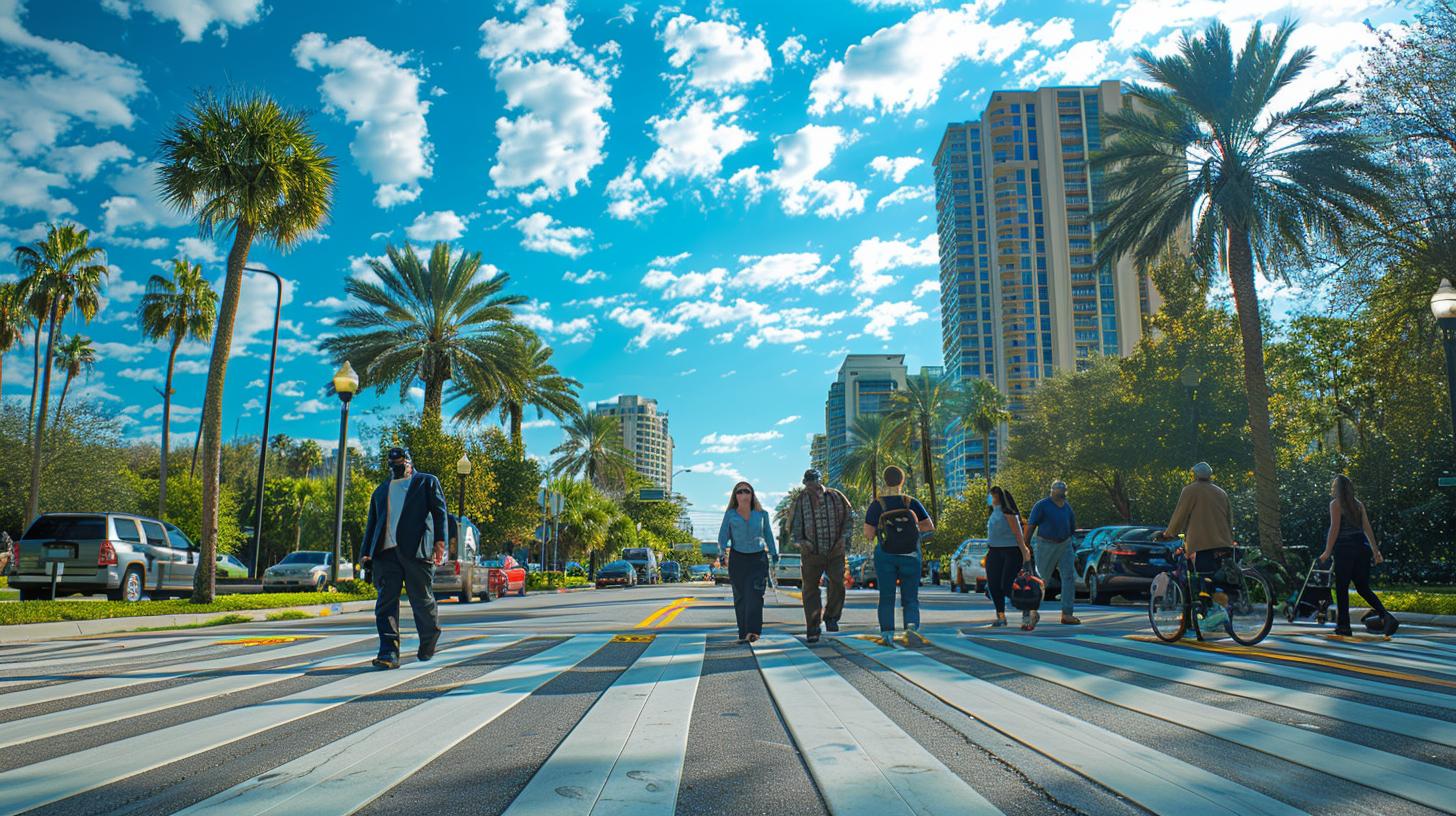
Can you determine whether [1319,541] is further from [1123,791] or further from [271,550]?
[271,550]

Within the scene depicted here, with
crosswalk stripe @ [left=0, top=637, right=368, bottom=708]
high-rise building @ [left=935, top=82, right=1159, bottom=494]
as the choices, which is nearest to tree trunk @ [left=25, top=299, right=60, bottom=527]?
crosswalk stripe @ [left=0, top=637, right=368, bottom=708]

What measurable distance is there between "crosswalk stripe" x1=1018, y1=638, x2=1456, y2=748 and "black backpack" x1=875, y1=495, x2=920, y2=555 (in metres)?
2.15

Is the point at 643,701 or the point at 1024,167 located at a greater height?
the point at 1024,167

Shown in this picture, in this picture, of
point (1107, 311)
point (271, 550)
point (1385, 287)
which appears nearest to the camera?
point (1385, 287)

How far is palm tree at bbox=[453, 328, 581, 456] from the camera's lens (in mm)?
33125

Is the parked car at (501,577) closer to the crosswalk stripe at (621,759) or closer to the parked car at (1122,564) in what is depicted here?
the parked car at (1122,564)

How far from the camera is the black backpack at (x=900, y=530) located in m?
9.17

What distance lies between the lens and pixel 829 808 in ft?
9.41

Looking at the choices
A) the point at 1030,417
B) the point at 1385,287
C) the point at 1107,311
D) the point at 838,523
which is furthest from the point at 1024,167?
the point at 838,523

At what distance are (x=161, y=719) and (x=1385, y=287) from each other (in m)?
25.1

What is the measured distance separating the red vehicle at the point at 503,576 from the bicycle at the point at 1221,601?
1788 cm

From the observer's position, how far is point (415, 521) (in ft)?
24.8

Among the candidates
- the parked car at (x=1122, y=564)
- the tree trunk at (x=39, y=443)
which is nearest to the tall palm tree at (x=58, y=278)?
the tree trunk at (x=39, y=443)

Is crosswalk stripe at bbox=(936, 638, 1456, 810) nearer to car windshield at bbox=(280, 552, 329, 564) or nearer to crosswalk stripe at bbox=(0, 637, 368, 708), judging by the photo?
crosswalk stripe at bbox=(0, 637, 368, 708)
